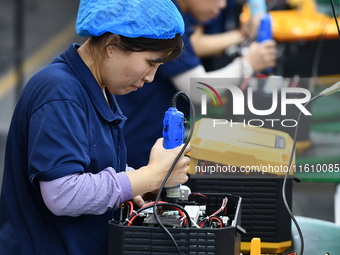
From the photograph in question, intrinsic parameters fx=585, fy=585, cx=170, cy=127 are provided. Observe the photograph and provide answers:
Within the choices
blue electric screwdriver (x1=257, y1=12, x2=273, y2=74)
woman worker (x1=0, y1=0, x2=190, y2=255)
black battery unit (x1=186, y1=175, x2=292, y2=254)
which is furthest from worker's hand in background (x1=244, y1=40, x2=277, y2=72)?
woman worker (x1=0, y1=0, x2=190, y2=255)

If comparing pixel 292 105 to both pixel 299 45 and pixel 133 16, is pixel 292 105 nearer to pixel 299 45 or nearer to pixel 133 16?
pixel 133 16

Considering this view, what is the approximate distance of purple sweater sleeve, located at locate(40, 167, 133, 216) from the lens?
119 centimetres

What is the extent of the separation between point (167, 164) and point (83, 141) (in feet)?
0.63

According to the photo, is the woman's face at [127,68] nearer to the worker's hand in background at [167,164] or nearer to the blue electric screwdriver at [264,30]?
the worker's hand in background at [167,164]

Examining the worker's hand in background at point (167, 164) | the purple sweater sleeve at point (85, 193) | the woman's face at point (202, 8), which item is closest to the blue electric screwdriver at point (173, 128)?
the worker's hand in background at point (167, 164)

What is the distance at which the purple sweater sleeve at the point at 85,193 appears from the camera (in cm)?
119

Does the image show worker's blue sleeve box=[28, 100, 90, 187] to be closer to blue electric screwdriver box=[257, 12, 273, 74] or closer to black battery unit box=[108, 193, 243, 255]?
black battery unit box=[108, 193, 243, 255]

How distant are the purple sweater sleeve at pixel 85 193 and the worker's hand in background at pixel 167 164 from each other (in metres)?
0.07

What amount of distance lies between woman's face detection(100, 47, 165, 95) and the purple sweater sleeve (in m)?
0.23

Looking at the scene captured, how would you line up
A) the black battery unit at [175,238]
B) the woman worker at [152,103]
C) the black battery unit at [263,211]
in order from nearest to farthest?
the black battery unit at [175,238] < the black battery unit at [263,211] < the woman worker at [152,103]

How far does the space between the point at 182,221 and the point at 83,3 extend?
1.73 feet

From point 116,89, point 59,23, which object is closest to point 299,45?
point 116,89

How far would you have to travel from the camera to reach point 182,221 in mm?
1225

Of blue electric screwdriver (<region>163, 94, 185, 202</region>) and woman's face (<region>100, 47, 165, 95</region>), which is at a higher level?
woman's face (<region>100, 47, 165, 95</region>)
